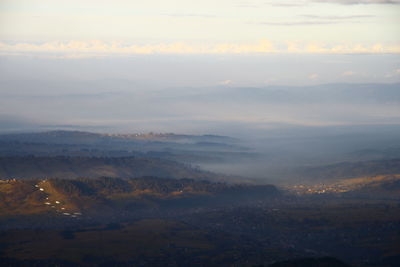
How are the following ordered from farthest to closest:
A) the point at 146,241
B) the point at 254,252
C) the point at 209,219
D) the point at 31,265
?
1. the point at 209,219
2. the point at 146,241
3. the point at 254,252
4. the point at 31,265

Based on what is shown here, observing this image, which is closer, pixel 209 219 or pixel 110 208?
pixel 209 219

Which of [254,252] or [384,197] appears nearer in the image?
[254,252]

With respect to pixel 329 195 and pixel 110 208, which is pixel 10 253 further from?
pixel 329 195

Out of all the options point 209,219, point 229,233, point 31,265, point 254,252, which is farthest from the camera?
point 209,219

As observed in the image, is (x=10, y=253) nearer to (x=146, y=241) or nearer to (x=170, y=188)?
(x=146, y=241)

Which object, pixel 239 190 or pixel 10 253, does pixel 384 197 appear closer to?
pixel 239 190

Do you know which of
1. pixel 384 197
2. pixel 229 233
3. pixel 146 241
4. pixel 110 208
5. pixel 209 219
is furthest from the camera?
pixel 384 197

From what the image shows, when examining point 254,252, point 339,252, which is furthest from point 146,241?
point 339,252

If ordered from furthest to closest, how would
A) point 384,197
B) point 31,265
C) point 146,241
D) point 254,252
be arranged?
point 384,197 < point 146,241 < point 254,252 < point 31,265

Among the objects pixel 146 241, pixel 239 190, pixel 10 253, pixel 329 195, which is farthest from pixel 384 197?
pixel 10 253
